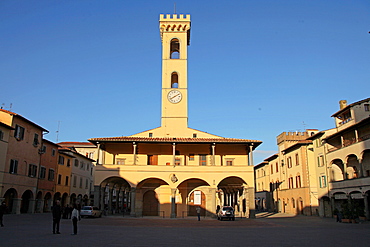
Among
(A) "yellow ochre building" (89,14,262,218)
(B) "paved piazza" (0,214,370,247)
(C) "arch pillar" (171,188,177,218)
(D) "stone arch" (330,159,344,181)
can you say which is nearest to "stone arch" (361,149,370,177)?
(D) "stone arch" (330,159,344,181)

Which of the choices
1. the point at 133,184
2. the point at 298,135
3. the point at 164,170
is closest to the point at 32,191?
the point at 133,184

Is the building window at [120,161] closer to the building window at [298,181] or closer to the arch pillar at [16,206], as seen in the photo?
the arch pillar at [16,206]

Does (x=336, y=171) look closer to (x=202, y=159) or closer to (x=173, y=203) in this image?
(x=202, y=159)

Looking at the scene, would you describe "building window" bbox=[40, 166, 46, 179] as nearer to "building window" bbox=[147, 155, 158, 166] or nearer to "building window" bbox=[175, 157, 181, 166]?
"building window" bbox=[147, 155, 158, 166]

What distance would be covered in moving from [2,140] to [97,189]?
9.90 m

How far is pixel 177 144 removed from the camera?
3431 cm

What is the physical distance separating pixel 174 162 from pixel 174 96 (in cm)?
873

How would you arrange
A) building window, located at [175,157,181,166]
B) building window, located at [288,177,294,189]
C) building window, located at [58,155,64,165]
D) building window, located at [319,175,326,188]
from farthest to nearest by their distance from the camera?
building window, located at [58,155,64,165], building window, located at [288,177,294,189], building window, located at [319,175,326,188], building window, located at [175,157,181,166]

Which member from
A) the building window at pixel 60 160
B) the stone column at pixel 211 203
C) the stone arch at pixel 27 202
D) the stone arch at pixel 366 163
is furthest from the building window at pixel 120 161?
the stone arch at pixel 366 163

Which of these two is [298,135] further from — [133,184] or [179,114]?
[133,184]

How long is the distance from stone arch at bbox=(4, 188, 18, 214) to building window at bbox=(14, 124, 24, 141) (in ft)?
Answer: 17.3

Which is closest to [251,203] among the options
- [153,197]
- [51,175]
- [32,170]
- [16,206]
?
[153,197]

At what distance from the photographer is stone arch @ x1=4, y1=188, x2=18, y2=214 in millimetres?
32312

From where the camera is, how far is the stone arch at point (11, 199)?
106 feet
